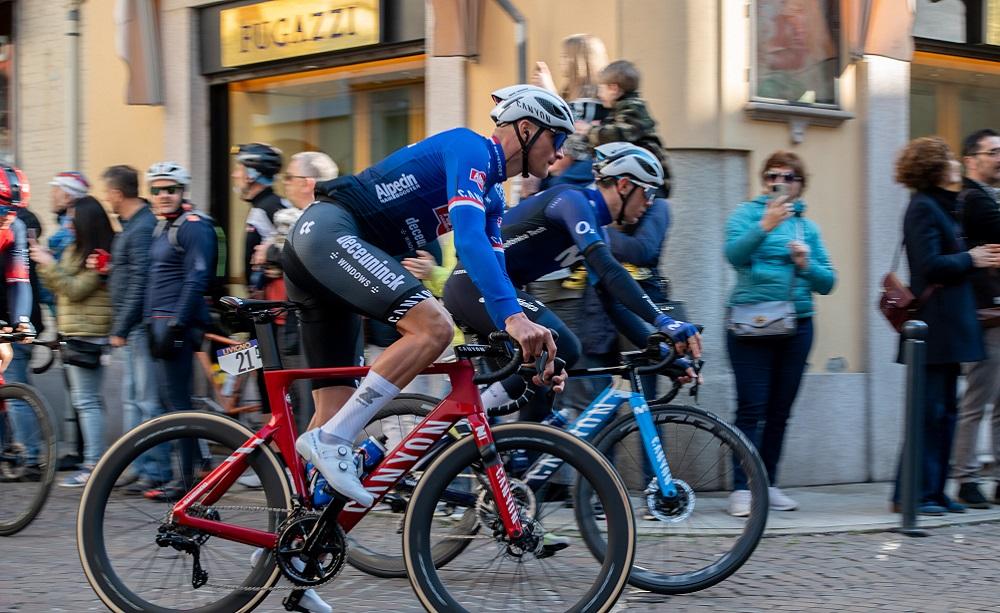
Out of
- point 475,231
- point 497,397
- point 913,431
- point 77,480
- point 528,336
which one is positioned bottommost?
point 77,480

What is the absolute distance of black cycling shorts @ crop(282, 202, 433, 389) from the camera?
15.0 ft

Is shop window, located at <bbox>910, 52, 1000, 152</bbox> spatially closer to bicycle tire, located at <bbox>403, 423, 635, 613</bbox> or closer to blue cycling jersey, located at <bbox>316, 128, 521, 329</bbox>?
blue cycling jersey, located at <bbox>316, 128, 521, 329</bbox>

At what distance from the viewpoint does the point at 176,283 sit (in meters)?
7.97

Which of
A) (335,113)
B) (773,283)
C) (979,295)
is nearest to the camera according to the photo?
(773,283)

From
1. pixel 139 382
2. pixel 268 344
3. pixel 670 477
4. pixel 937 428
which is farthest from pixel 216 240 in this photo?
pixel 937 428

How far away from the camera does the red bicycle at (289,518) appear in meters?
4.56

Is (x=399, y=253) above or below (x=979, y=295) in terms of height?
above

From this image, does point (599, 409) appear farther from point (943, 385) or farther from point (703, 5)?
point (703, 5)

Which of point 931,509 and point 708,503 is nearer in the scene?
point 708,503

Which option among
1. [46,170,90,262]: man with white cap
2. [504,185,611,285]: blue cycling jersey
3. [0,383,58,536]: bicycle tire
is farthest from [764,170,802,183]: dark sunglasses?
[46,170,90,262]: man with white cap

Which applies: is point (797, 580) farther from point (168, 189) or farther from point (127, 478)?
point (168, 189)

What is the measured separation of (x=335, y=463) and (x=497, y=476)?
551mm

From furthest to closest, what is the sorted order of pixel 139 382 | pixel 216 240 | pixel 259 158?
pixel 139 382, pixel 259 158, pixel 216 240

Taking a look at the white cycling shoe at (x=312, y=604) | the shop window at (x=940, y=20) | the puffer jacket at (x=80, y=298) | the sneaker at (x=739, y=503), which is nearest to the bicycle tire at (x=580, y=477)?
the white cycling shoe at (x=312, y=604)
